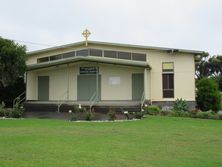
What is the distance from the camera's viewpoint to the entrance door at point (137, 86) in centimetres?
2831

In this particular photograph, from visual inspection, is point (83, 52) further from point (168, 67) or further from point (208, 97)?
point (208, 97)

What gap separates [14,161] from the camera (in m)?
8.12

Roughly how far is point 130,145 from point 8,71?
17894 mm

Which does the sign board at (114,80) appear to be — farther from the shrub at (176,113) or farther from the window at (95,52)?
the shrub at (176,113)

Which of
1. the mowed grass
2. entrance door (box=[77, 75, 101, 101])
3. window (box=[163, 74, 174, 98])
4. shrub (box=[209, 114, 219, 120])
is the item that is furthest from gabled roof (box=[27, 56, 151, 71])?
the mowed grass

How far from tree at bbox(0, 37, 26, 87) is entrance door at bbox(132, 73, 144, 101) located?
802 cm

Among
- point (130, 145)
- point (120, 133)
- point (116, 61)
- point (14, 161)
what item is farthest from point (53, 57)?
point (14, 161)


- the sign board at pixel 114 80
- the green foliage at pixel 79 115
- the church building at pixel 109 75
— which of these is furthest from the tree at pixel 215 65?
the green foliage at pixel 79 115

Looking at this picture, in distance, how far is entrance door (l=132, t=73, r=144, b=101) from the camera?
92.9 feet

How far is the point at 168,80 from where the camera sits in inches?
1098

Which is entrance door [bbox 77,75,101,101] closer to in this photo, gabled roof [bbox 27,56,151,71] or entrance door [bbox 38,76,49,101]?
gabled roof [bbox 27,56,151,71]

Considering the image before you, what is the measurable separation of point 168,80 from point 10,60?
1109 cm

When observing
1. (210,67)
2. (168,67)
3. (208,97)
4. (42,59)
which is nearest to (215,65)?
(210,67)

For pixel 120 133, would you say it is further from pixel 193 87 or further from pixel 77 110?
pixel 193 87
